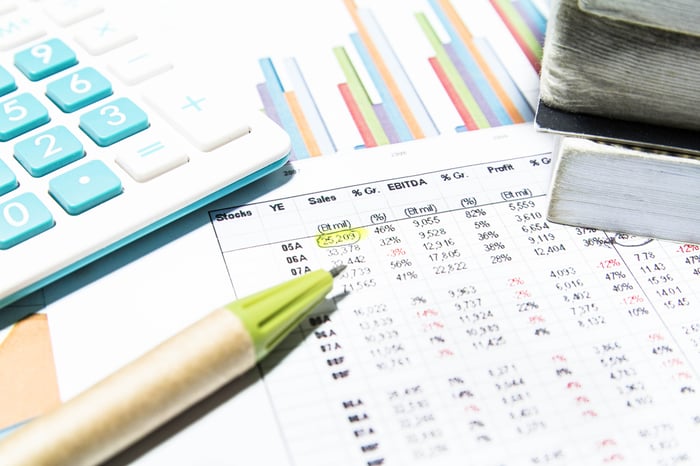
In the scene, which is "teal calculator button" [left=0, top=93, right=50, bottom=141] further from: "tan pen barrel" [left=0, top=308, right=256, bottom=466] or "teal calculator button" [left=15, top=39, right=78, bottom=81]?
"tan pen barrel" [left=0, top=308, right=256, bottom=466]

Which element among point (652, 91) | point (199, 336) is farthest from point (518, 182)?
point (199, 336)

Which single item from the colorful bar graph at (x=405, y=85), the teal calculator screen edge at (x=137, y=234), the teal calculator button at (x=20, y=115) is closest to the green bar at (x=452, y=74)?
the colorful bar graph at (x=405, y=85)

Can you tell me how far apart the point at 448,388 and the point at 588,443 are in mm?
55

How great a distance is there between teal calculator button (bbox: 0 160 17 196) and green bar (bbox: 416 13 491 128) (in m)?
0.24

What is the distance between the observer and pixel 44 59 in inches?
15.9

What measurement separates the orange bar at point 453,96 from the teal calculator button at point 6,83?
234 mm

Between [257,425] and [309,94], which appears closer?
[257,425]

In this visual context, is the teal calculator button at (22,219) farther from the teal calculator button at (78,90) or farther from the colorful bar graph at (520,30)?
the colorful bar graph at (520,30)

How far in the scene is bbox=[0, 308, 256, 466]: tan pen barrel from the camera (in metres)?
0.26

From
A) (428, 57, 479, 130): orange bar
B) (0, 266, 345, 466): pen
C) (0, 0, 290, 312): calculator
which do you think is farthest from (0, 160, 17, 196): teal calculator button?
(428, 57, 479, 130): orange bar

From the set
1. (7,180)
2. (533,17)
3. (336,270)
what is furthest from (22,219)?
(533,17)

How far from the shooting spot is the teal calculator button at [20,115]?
1.20 ft

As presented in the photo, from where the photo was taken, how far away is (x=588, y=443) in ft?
0.95

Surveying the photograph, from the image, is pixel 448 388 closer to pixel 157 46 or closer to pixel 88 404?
pixel 88 404
